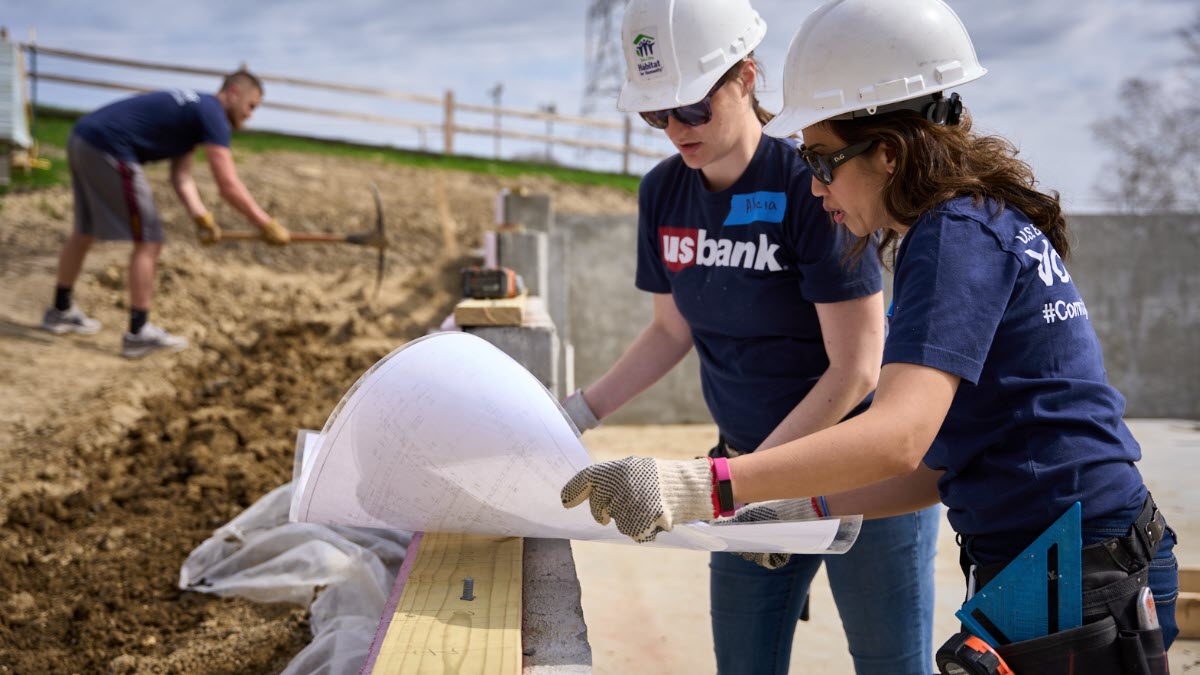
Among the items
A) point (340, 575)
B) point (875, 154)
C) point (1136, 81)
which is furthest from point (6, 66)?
point (1136, 81)

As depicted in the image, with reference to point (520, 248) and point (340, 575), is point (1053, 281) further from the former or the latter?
point (520, 248)

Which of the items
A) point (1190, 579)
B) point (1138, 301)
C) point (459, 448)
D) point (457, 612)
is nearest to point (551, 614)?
point (457, 612)

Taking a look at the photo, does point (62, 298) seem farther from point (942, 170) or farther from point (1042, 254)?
point (1042, 254)

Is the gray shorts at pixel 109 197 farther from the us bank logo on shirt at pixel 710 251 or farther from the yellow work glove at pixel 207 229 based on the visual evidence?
the us bank logo on shirt at pixel 710 251

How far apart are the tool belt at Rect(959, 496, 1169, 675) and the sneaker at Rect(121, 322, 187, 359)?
728 cm

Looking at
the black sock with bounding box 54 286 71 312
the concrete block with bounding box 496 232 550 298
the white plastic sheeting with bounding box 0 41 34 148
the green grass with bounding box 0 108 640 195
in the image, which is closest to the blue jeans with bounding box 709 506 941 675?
the concrete block with bounding box 496 232 550 298

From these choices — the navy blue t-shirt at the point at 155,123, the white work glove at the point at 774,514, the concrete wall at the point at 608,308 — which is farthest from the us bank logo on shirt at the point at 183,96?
the white work glove at the point at 774,514

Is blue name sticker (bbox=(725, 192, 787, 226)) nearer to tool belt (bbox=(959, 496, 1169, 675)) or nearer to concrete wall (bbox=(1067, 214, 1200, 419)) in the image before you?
tool belt (bbox=(959, 496, 1169, 675))

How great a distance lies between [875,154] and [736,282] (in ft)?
2.28

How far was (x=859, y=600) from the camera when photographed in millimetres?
2217

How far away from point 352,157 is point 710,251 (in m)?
13.2

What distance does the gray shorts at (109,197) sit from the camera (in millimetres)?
7379

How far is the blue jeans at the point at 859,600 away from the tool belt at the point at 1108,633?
708 mm

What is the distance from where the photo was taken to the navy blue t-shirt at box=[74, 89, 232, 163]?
7.36 meters
